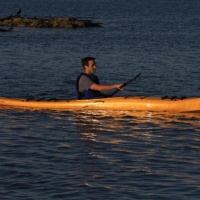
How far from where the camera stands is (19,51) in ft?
157

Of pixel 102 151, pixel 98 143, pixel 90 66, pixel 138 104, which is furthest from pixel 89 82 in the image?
pixel 102 151

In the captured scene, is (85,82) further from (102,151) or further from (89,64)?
(102,151)

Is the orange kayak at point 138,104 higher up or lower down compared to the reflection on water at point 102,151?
higher up

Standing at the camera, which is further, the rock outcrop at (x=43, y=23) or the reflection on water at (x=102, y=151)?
the rock outcrop at (x=43, y=23)

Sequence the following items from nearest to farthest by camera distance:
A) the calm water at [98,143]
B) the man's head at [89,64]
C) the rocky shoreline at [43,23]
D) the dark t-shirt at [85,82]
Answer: the calm water at [98,143]
the man's head at [89,64]
the dark t-shirt at [85,82]
the rocky shoreline at [43,23]

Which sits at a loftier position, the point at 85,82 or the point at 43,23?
the point at 43,23

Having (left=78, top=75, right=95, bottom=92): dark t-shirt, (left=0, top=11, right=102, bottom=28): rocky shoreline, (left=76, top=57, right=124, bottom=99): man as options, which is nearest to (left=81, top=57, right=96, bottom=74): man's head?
(left=76, top=57, right=124, bottom=99): man

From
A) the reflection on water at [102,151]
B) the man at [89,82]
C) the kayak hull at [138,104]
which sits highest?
the man at [89,82]

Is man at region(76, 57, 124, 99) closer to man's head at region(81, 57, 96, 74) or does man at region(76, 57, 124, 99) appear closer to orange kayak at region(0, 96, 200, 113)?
man's head at region(81, 57, 96, 74)

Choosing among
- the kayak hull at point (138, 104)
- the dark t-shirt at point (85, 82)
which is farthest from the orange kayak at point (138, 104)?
the dark t-shirt at point (85, 82)

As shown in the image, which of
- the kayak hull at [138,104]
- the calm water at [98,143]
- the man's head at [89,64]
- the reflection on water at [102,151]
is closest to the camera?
the calm water at [98,143]

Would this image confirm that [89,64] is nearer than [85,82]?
Yes

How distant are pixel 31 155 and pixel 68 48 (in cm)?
3486

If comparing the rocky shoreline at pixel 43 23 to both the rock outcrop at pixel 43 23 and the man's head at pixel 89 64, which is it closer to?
the rock outcrop at pixel 43 23
